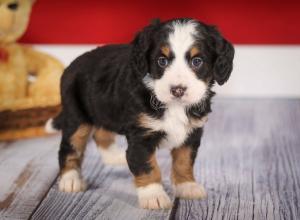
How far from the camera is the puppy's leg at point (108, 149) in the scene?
3.70 meters

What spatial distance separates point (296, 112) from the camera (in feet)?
15.4

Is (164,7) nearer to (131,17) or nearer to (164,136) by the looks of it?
(131,17)

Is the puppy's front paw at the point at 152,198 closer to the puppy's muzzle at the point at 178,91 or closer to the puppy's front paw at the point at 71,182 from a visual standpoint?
the puppy's front paw at the point at 71,182

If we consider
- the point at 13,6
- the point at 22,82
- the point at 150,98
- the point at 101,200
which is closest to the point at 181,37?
the point at 150,98

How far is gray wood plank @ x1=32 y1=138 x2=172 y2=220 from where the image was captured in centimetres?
298

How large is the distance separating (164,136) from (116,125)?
30 centimetres

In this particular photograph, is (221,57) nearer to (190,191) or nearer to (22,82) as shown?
(190,191)

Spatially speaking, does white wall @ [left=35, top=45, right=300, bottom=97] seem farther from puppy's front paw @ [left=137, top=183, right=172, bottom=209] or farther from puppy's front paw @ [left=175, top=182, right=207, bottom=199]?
puppy's front paw @ [left=137, top=183, right=172, bottom=209]

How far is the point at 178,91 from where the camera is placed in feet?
8.79

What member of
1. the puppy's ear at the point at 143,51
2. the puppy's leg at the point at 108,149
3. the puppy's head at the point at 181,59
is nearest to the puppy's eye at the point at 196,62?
the puppy's head at the point at 181,59

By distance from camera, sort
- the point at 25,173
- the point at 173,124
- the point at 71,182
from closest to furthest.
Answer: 1. the point at 173,124
2. the point at 71,182
3. the point at 25,173

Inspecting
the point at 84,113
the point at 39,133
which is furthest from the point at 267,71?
the point at 84,113

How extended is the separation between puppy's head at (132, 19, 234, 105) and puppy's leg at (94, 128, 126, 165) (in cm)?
89

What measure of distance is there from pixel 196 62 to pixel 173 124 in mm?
317
